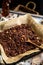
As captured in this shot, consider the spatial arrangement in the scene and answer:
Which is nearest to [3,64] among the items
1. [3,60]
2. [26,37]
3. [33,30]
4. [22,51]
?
[3,60]

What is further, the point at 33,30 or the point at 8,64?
the point at 33,30

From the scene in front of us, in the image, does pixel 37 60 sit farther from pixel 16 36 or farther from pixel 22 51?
pixel 16 36

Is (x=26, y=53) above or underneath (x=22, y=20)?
underneath

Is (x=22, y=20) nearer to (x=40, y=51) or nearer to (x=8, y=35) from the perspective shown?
(x=8, y=35)

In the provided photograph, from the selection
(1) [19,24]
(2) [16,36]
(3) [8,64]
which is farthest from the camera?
(1) [19,24]

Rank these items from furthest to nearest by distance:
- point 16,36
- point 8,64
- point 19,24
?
point 19,24 → point 16,36 → point 8,64

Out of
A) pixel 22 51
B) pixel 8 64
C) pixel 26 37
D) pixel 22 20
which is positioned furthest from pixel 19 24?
pixel 8 64
